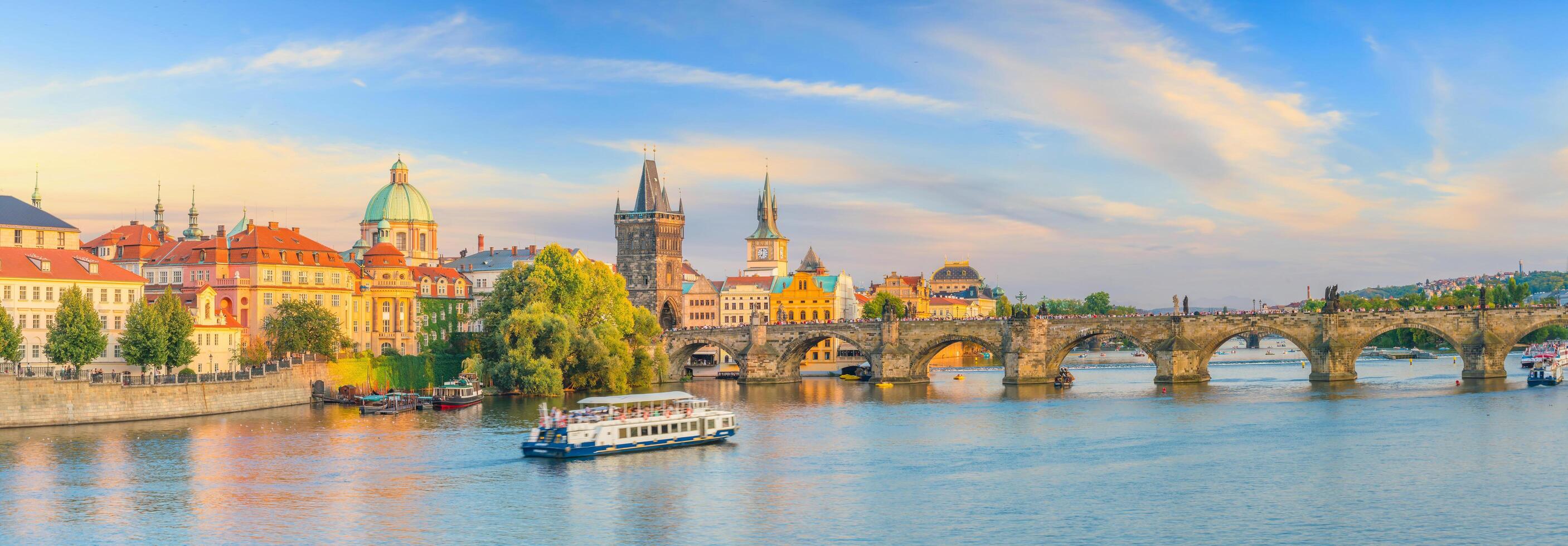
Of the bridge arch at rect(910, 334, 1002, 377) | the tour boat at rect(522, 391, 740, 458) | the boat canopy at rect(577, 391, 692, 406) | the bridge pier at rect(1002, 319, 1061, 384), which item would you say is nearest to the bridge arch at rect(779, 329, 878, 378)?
the bridge arch at rect(910, 334, 1002, 377)

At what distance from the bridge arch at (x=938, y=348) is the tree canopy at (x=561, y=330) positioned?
21.6 meters

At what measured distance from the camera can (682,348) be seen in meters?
133

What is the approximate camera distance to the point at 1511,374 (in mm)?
122500

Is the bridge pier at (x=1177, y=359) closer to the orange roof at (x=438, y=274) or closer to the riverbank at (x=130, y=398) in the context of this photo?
the riverbank at (x=130, y=398)

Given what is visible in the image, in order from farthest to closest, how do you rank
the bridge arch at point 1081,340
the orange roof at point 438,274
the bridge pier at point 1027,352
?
the orange roof at point 438,274
the bridge pier at point 1027,352
the bridge arch at point 1081,340

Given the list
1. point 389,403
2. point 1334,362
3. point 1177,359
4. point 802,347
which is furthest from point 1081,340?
point 389,403

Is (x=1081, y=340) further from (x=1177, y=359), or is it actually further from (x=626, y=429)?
(x=626, y=429)

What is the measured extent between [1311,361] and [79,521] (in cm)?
8683

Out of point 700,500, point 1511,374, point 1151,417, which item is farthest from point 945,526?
point 1511,374

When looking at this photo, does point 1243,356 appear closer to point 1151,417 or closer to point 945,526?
→ point 1151,417

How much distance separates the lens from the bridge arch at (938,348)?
385ft

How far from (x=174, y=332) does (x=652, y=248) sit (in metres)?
76.1

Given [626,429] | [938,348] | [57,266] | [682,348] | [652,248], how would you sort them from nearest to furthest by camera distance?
1. [626,429]
2. [57,266]
3. [938,348]
4. [682,348]
5. [652,248]

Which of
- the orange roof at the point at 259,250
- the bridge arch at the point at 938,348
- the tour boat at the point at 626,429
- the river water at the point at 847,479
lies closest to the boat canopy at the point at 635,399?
the tour boat at the point at 626,429
